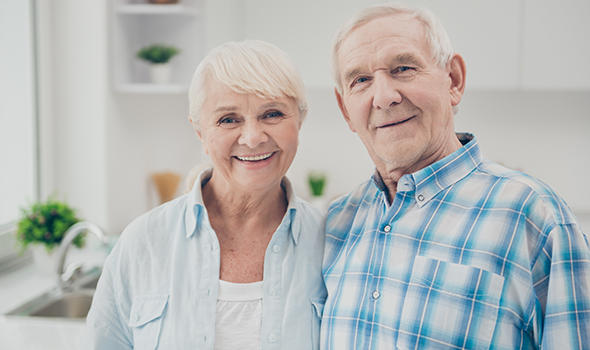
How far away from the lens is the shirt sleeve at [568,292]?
899mm

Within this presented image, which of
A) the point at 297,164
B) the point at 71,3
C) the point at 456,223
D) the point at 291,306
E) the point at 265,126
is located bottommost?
the point at 297,164

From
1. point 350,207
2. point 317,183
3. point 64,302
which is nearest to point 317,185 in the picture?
point 317,183

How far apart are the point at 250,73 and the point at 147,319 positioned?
52cm

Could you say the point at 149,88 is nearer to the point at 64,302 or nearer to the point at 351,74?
the point at 64,302

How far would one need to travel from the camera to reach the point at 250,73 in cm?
109

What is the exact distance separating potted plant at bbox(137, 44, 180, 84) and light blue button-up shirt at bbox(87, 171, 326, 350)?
1.70 m

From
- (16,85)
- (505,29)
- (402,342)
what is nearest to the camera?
(402,342)

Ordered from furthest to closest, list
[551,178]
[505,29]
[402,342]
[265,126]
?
[551,178] < [505,29] < [265,126] < [402,342]

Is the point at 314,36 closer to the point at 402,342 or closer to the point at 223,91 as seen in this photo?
the point at 223,91

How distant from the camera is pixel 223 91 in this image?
1098 mm

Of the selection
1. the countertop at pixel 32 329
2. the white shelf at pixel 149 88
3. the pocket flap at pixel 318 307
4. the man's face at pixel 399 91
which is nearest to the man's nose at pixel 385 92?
the man's face at pixel 399 91

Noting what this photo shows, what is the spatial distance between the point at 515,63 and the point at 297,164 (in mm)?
1334

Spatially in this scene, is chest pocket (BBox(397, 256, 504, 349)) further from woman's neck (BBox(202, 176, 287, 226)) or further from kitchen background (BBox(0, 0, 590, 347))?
kitchen background (BBox(0, 0, 590, 347))

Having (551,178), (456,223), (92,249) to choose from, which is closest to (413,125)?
(456,223)
